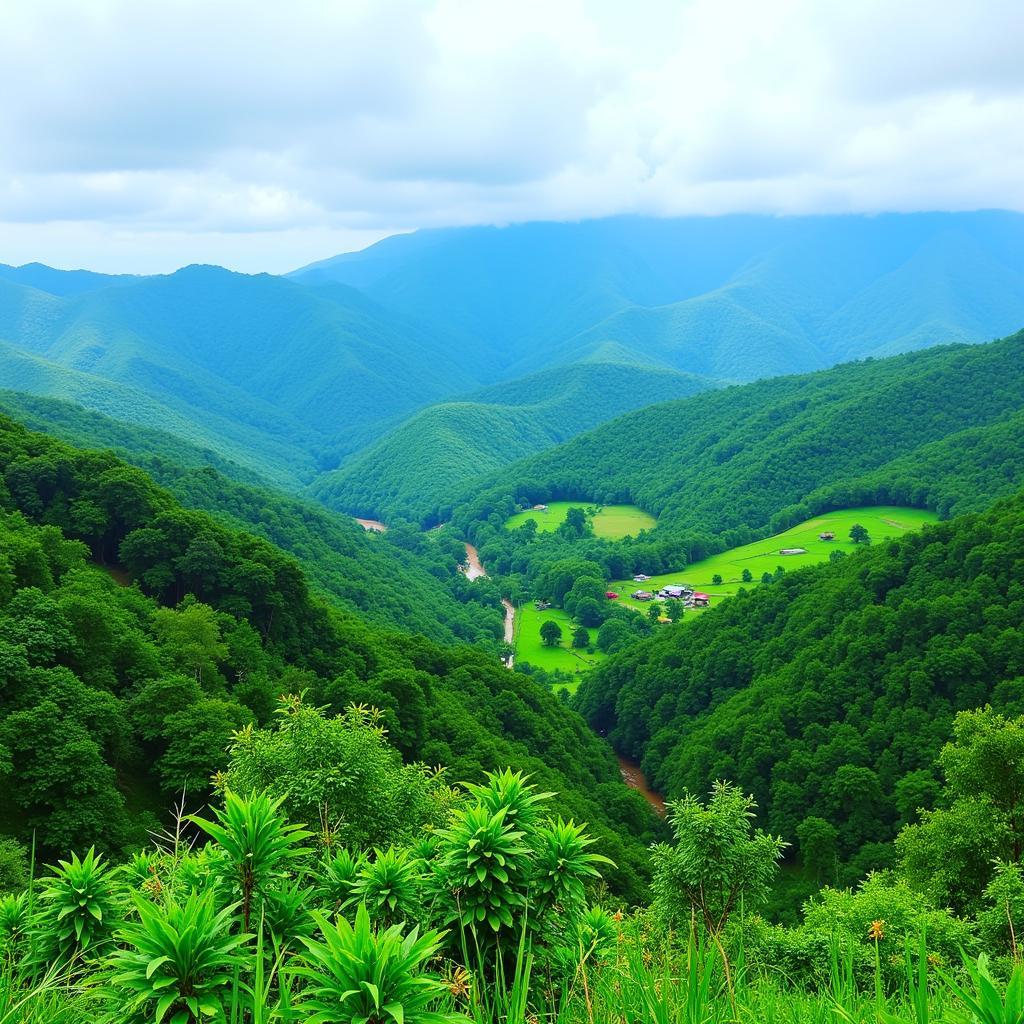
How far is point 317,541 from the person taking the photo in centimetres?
9144

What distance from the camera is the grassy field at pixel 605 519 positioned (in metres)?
149

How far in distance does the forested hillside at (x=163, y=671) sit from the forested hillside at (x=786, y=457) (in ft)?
250

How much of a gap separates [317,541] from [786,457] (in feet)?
315

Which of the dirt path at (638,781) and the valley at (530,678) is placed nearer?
the valley at (530,678)

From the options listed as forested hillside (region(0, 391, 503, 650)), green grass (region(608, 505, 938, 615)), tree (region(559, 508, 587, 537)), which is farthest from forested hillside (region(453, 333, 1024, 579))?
forested hillside (region(0, 391, 503, 650))

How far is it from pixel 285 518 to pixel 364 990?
91.5 metres

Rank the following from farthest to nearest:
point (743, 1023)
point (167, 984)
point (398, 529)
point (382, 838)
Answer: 1. point (398, 529)
2. point (382, 838)
3. point (743, 1023)
4. point (167, 984)

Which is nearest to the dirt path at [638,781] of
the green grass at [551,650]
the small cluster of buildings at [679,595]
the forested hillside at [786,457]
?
the green grass at [551,650]

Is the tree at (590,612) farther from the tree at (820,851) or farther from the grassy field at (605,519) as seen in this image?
the tree at (820,851)

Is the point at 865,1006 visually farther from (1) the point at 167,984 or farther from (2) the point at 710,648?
(2) the point at 710,648

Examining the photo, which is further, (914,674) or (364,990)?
(914,674)

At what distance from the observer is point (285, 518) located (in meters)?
91.1

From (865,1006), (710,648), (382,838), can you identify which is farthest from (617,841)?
(865,1006)

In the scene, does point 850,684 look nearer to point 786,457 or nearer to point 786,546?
point 786,546
